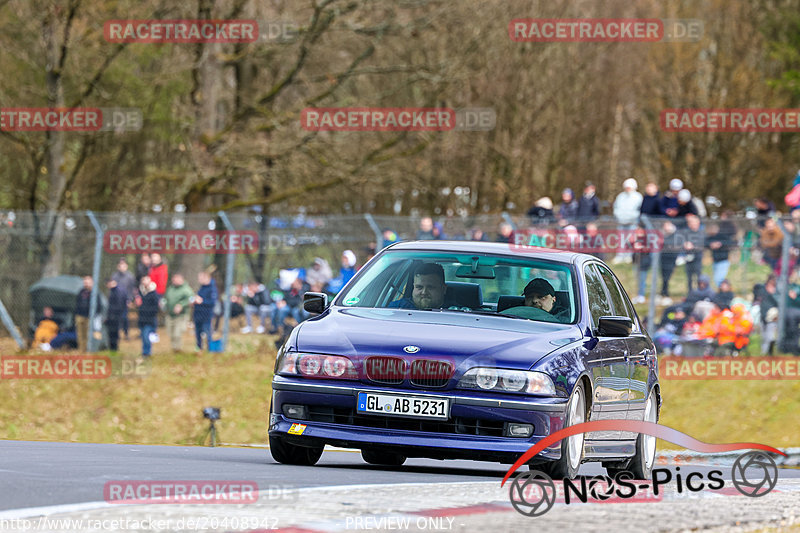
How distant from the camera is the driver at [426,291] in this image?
10.2 m

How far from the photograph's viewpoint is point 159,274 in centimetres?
2295

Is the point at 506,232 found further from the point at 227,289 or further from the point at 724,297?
the point at 227,289

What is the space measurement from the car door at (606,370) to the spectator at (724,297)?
953 centimetres

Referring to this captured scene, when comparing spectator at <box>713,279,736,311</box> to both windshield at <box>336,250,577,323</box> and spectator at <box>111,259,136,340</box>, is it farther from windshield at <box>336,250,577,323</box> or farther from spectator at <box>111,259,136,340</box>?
windshield at <box>336,250,577,323</box>

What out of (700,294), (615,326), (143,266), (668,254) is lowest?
(615,326)

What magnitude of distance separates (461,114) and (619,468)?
1155 inches

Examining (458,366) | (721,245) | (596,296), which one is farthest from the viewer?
(721,245)

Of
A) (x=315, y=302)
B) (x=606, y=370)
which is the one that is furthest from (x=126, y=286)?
(x=606, y=370)

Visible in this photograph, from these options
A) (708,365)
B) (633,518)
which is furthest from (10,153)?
(633,518)

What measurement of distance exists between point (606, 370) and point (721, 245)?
10934 mm

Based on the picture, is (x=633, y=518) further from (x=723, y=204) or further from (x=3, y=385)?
(x=723, y=204)

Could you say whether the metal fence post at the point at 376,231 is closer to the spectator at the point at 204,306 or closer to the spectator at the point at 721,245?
the spectator at the point at 204,306

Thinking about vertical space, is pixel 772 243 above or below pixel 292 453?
above

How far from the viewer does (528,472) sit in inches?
360
